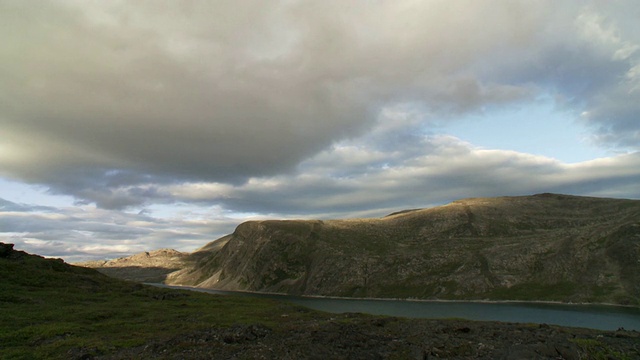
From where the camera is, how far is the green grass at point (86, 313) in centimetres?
3247

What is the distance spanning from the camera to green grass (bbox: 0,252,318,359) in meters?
32.5

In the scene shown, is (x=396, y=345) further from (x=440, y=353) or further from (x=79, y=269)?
(x=79, y=269)

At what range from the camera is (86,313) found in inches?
1838

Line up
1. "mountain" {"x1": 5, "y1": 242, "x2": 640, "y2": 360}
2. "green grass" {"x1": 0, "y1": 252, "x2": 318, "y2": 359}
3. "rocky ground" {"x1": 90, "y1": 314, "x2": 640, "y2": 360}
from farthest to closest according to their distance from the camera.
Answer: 1. "green grass" {"x1": 0, "y1": 252, "x2": 318, "y2": 359}
2. "mountain" {"x1": 5, "y1": 242, "x2": 640, "y2": 360}
3. "rocky ground" {"x1": 90, "y1": 314, "x2": 640, "y2": 360}

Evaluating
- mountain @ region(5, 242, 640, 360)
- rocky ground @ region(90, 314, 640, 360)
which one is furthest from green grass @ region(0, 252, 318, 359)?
rocky ground @ region(90, 314, 640, 360)

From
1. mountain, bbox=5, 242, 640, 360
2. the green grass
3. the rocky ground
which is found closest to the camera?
the rocky ground

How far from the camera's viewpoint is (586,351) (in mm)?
11844

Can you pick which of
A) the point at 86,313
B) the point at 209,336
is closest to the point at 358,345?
A: the point at 209,336

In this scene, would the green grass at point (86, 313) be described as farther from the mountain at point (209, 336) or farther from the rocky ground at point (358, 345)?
the rocky ground at point (358, 345)

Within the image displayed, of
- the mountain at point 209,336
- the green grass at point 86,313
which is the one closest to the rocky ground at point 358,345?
the mountain at point 209,336

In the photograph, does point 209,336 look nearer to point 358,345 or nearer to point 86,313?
point 358,345

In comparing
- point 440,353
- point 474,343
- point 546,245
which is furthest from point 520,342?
point 546,245

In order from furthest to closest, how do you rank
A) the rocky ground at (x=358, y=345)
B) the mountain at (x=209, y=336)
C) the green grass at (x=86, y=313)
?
the green grass at (x=86, y=313) → the mountain at (x=209, y=336) → the rocky ground at (x=358, y=345)

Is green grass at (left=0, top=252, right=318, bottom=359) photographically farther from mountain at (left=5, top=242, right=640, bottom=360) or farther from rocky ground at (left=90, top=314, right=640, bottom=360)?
rocky ground at (left=90, top=314, right=640, bottom=360)
